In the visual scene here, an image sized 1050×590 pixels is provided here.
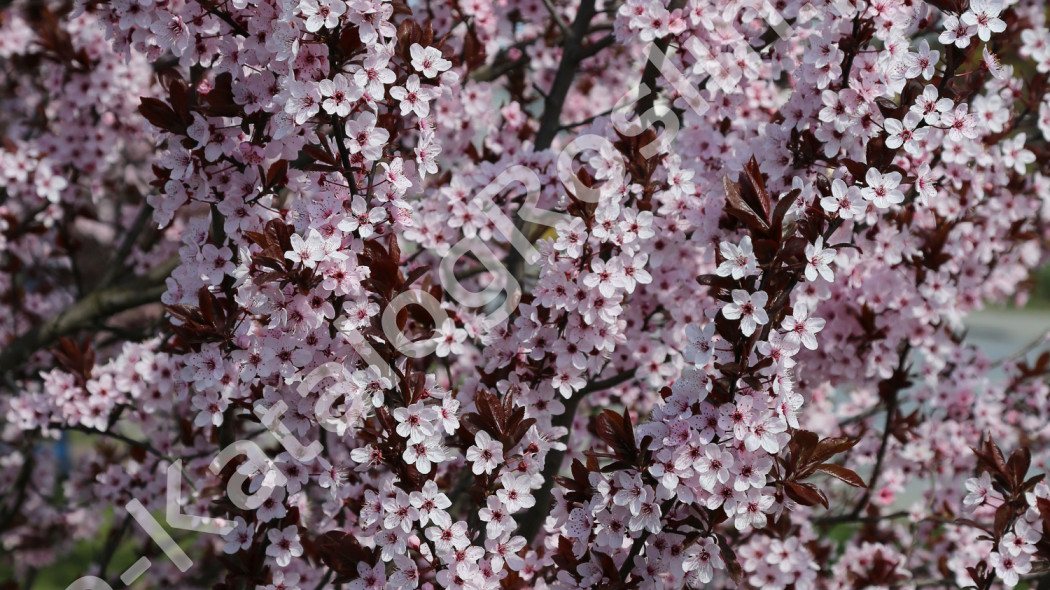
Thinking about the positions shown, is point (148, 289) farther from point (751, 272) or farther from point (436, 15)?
point (751, 272)

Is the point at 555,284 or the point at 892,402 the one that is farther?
the point at 892,402

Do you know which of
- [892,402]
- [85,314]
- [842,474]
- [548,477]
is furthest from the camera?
[85,314]

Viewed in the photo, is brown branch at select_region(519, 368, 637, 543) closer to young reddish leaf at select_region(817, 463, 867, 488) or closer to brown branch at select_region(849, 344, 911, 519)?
young reddish leaf at select_region(817, 463, 867, 488)

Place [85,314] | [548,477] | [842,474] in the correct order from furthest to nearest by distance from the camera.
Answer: [85,314] → [548,477] → [842,474]

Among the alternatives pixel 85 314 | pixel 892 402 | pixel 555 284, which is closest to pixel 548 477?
pixel 555 284

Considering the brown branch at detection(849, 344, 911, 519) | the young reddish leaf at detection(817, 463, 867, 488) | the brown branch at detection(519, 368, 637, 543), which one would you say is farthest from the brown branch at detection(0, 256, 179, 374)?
the brown branch at detection(849, 344, 911, 519)

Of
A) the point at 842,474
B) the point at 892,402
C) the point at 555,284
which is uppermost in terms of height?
the point at 892,402

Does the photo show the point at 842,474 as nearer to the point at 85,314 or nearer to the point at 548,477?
the point at 548,477

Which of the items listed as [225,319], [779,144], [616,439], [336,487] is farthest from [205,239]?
[779,144]
